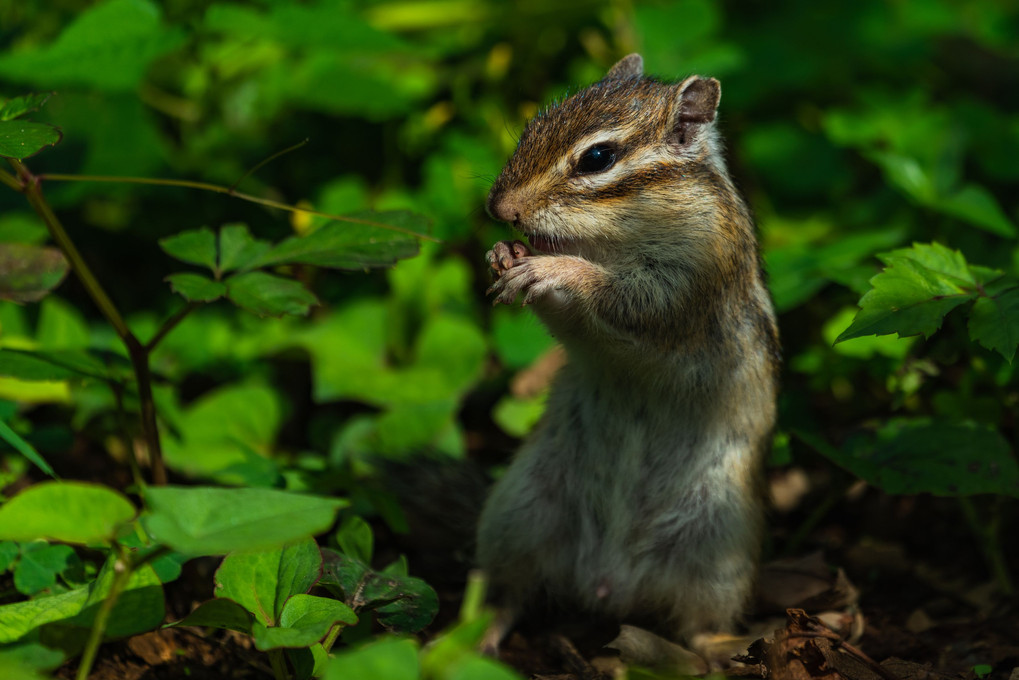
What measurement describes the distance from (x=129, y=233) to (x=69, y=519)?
274 cm

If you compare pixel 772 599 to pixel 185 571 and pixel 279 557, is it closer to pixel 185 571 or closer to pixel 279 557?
pixel 279 557

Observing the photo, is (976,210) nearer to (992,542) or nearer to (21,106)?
(992,542)

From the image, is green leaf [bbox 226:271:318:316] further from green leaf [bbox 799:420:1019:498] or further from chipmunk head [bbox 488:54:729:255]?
green leaf [bbox 799:420:1019:498]

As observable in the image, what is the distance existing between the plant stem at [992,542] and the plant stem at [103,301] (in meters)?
2.44

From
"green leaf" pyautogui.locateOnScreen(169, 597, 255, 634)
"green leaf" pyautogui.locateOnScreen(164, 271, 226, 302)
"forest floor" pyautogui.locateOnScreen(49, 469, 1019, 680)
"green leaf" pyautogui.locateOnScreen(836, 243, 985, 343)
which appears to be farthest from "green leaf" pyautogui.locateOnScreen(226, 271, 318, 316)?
"green leaf" pyautogui.locateOnScreen(836, 243, 985, 343)

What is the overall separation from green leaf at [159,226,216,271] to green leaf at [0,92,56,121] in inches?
18.7

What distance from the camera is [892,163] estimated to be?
12.3ft

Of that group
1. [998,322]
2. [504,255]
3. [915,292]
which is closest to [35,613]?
[504,255]

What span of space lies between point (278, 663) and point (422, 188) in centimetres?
294

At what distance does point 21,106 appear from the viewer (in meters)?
2.23

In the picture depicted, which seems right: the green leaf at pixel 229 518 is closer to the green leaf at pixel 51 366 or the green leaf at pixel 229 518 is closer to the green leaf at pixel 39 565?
the green leaf at pixel 39 565

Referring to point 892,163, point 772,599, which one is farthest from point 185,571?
point 892,163

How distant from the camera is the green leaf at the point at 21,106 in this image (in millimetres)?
2213

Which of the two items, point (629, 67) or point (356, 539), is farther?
point (629, 67)
